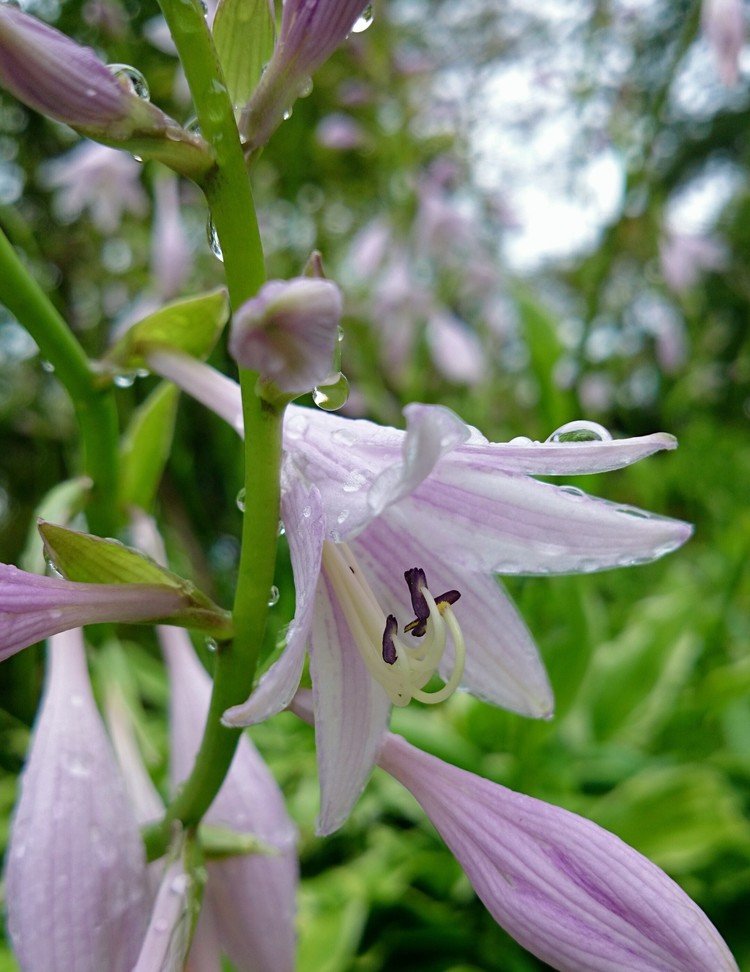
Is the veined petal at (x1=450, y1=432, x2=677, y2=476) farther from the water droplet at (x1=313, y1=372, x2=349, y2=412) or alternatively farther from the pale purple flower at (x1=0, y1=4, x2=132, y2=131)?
the pale purple flower at (x1=0, y1=4, x2=132, y2=131)

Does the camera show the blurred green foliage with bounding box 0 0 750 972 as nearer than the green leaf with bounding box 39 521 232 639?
No

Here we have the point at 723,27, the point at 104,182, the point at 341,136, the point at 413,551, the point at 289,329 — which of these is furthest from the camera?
the point at 341,136

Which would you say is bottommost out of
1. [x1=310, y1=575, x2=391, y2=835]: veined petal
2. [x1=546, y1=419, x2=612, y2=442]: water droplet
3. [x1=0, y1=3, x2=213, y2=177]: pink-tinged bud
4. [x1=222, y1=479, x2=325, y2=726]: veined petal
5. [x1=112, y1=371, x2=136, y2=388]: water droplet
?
[x1=310, y1=575, x2=391, y2=835]: veined petal

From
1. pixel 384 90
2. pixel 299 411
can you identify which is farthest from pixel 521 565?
pixel 384 90

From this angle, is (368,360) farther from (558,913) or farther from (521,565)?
(558,913)

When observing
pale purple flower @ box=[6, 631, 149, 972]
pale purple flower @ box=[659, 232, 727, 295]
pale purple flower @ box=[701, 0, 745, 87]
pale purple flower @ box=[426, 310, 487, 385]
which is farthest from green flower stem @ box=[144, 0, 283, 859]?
pale purple flower @ box=[659, 232, 727, 295]

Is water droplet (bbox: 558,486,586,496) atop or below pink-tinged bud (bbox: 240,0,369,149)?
below

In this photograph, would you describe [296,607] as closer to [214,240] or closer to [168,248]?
[214,240]

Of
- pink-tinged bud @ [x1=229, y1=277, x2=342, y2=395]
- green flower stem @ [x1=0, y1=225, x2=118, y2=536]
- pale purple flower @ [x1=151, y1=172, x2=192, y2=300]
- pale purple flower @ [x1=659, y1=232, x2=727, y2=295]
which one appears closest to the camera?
pink-tinged bud @ [x1=229, y1=277, x2=342, y2=395]

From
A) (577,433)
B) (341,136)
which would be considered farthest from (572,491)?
(341,136)
